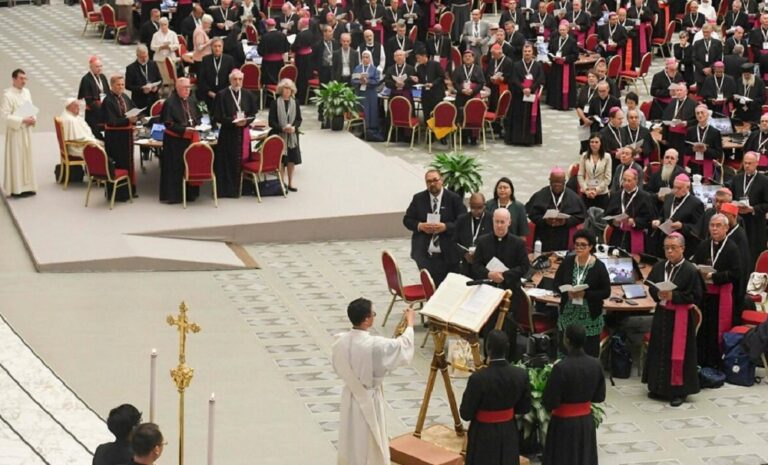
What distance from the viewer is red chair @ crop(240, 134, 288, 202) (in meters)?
18.9

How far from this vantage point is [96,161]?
1836 centimetres

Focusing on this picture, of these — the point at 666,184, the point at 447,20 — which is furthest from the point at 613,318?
the point at 447,20

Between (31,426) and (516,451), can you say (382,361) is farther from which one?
(31,426)

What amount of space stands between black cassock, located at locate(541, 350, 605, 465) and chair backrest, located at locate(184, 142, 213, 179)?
329 inches

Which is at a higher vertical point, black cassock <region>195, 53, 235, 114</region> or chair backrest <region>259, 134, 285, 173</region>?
black cassock <region>195, 53, 235, 114</region>

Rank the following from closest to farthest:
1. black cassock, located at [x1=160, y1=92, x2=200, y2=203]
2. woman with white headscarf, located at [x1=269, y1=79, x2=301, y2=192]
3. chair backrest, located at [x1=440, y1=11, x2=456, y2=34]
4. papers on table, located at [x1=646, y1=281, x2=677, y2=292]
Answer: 1. papers on table, located at [x1=646, y1=281, x2=677, y2=292]
2. black cassock, located at [x1=160, y1=92, x2=200, y2=203]
3. woman with white headscarf, located at [x1=269, y1=79, x2=301, y2=192]
4. chair backrest, located at [x1=440, y1=11, x2=456, y2=34]

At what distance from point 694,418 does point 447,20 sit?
17.1m

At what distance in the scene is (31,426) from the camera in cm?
1263

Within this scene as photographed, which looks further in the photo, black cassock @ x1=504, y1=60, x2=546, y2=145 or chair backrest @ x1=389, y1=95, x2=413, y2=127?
black cassock @ x1=504, y1=60, x2=546, y2=145

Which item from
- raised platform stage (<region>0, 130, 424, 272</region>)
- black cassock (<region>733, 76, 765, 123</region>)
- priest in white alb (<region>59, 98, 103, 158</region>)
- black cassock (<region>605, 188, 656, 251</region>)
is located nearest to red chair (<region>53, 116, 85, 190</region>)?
priest in white alb (<region>59, 98, 103, 158</region>)

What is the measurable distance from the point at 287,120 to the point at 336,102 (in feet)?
11.1

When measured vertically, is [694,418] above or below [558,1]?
below

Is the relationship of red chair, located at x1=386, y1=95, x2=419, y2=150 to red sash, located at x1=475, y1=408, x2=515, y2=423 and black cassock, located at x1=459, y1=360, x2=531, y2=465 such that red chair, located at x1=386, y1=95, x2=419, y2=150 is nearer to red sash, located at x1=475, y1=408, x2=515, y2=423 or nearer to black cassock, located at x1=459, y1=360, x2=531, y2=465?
black cassock, located at x1=459, y1=360, x2=531, y2=465

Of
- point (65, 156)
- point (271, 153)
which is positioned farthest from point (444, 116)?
point (65, 156)
